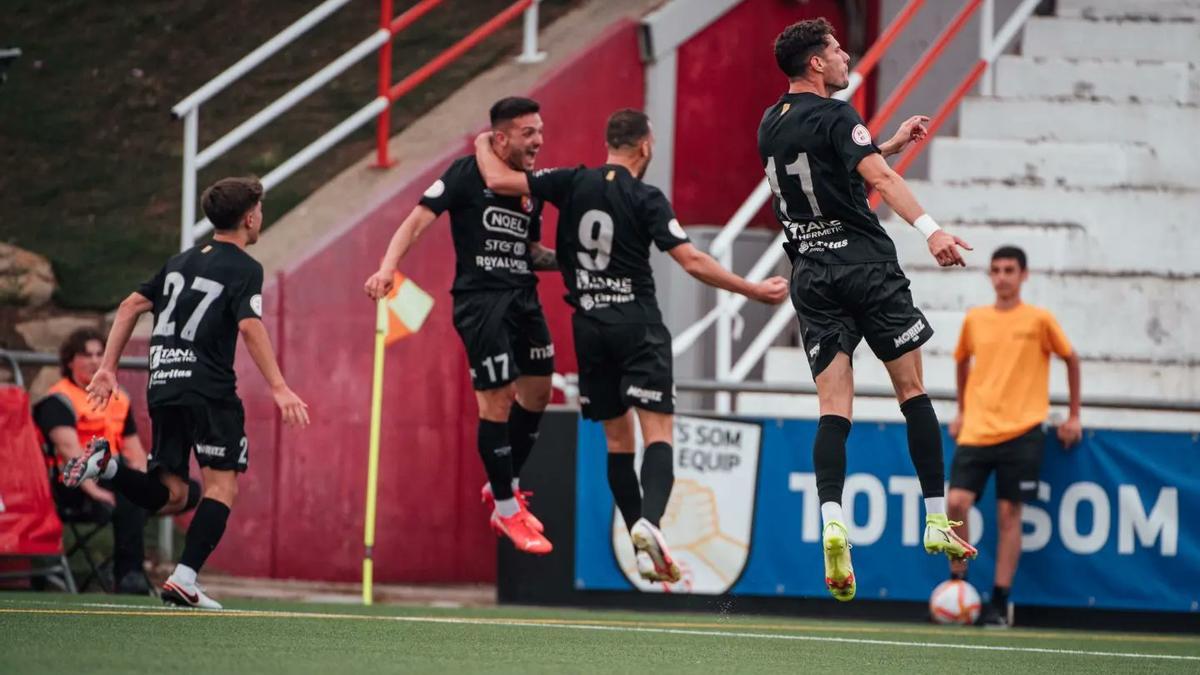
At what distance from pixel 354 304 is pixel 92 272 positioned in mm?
2332

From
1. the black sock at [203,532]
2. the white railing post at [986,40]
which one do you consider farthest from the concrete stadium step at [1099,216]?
the black sock at [203,532]

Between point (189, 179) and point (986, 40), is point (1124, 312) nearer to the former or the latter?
point (986, 40)

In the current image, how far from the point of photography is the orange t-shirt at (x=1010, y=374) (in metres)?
11.3

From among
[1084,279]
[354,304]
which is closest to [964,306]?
[1084,279]

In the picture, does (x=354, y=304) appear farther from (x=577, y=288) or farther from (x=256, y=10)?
(x=256, y=10)

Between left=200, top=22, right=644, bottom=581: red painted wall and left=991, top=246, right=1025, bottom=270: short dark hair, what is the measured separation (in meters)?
3.72

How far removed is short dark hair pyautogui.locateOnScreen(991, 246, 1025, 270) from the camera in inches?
447

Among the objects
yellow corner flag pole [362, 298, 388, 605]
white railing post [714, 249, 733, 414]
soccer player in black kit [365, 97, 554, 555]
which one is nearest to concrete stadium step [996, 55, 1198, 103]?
white railing post [714, 249, 733, 414]

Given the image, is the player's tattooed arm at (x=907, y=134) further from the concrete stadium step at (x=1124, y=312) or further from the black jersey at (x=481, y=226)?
the concrete stadium step at (x=1124, y=312)

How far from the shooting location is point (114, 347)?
9141 mm

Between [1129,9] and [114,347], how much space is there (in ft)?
29.9

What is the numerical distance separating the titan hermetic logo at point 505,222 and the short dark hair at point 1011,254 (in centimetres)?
300

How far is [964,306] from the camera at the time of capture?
13242mm

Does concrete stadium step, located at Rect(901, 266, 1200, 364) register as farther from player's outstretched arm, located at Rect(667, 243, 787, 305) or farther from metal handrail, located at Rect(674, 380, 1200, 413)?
player's outstretched arm, located at Rect(667, 243, 787, 305)
